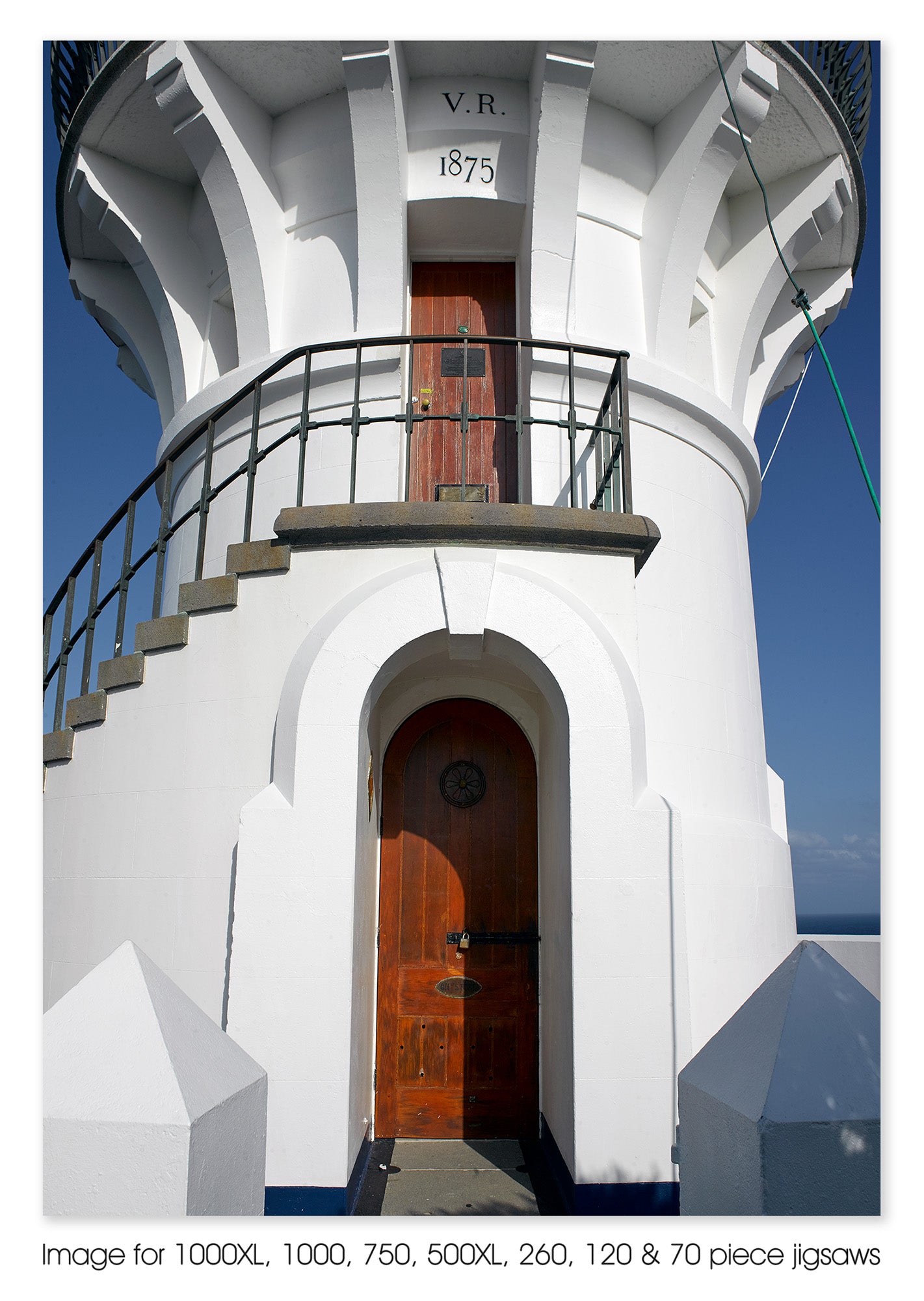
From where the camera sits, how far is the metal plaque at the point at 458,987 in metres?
6.41

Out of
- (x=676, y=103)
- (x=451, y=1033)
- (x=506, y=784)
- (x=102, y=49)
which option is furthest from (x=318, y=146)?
(x=451, y=1033)

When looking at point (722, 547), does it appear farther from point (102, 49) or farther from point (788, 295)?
point (102, 49)

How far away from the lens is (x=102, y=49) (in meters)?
8.66

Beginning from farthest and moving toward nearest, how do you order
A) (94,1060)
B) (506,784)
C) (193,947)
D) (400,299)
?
(400,299)
(506,784)
(193,947)
(94,1060)

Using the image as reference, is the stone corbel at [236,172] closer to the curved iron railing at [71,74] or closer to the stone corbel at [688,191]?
the curved iron railing at [71,74]

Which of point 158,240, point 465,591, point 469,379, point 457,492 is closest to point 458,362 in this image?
point 469,379

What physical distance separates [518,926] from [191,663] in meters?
3.00

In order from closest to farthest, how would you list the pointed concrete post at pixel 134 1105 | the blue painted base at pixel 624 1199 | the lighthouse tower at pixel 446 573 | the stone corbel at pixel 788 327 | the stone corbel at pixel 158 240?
the pointed concrete post at pixel 134 1105
the blue painted base at pixel 624 1199
the lighthouse tower at pixel 446 573
the stone corbel at pixel 158 240
the stone corbel at pixel 788 327

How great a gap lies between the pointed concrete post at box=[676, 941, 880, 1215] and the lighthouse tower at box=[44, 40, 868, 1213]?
1.60 metres

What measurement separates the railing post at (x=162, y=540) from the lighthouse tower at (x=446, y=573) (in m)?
0.34

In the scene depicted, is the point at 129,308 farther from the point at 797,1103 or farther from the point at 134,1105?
the point at 797,1103

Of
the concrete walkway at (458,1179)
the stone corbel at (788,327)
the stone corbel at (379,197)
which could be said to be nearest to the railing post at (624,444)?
the stone corbel at (379,197)

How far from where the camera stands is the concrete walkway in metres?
5.09

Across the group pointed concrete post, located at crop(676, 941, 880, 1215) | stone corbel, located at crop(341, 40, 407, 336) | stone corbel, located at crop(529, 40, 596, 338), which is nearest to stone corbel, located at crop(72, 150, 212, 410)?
stone corbel, located at crop(341, 40, 407, 336)
